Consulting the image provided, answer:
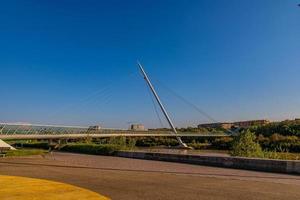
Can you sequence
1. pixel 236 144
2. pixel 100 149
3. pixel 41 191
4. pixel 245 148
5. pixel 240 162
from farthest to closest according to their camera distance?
pixel 100 149 < pixel 236 144 < pixel 245 148 < pixel 240 162 < pixel 41 191

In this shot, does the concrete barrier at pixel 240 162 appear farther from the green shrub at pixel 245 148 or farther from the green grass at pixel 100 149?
the green grass at pixel 100 149

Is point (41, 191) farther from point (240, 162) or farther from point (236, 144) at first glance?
point (236, 144)

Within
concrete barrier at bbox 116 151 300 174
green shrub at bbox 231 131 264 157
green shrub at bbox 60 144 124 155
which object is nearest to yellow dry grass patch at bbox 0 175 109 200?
concrete barrier at bbox 116 151 300 174

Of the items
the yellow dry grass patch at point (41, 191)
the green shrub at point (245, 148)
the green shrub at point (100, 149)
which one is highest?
the green shrub at point (245, 148)

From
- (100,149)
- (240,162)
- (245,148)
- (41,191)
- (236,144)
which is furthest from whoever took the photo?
(100,149)

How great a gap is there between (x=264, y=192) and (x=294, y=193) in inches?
27.2

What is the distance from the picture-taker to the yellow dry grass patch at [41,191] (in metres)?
8.16

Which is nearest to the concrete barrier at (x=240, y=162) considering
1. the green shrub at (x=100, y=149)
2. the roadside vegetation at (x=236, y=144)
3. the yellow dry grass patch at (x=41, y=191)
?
the roadside vegetation at (x=236, y=144)

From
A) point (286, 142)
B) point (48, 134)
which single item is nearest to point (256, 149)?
point (286, 142)

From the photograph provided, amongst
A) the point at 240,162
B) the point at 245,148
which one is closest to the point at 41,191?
the point at 240,162

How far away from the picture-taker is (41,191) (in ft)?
29.6

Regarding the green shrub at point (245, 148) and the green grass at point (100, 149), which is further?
the green grass at point (100, 149)

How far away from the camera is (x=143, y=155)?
22.7 meters

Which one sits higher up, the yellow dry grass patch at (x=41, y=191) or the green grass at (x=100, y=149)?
the green grass at (x=100, y=149)
